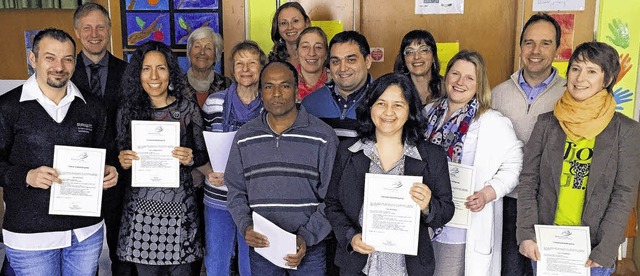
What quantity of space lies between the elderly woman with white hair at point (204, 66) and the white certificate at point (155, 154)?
34.8 inches

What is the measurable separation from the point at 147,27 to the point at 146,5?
7.7 inches

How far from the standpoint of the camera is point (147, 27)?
4.98 metres

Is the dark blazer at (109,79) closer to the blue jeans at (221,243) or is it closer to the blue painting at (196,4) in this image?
the blue jeans at (221,243)

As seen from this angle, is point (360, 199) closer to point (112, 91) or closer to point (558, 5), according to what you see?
point (112, 91)

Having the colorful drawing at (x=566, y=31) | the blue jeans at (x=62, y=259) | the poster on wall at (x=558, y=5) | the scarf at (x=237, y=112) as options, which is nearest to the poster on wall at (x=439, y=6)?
the poster on wall at (x=558, y=5)

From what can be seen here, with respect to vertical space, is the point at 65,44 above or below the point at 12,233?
above

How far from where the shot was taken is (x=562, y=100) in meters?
2.61

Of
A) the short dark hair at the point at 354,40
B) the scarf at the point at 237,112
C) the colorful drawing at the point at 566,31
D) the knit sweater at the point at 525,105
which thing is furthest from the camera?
the colorful drawing at the point at 566,31

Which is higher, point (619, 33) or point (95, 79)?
point (619, 33)

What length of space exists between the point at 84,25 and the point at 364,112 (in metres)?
2.16

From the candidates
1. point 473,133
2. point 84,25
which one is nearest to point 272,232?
point 473,133

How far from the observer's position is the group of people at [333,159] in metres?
2.39

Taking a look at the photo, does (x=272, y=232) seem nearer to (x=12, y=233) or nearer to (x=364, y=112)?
(x=364, y=112)

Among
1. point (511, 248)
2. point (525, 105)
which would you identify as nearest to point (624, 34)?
point (525, 105)
